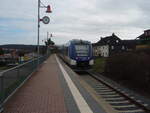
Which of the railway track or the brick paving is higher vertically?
the brick paving

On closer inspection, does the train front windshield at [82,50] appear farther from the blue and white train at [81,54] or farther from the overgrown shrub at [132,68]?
the overgrown shrub at [132,68]

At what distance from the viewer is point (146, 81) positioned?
17.0m

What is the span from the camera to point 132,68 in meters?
19.1

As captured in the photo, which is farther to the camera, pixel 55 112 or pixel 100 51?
pixel 100 51

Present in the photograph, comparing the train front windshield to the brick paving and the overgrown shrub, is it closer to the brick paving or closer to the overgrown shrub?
the overgrown shrub

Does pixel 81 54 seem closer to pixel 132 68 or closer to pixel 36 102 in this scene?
pixel 132 68

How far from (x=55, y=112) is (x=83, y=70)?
2362cm

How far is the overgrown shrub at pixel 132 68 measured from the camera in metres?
17.2

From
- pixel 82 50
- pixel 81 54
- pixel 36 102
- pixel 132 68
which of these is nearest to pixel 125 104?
pixel 36 102

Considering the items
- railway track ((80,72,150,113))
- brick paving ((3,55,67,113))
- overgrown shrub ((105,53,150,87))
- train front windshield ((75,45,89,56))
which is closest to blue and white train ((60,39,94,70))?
train front windshield ((75,45,89,56))

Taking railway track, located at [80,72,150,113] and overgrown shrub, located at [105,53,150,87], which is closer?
railway track, located at [80,72,150,113]

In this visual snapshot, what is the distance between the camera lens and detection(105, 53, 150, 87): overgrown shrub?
17234mm

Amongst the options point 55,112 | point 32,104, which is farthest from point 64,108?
point 32,104

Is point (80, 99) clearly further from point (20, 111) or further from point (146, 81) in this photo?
point (146, 81)
